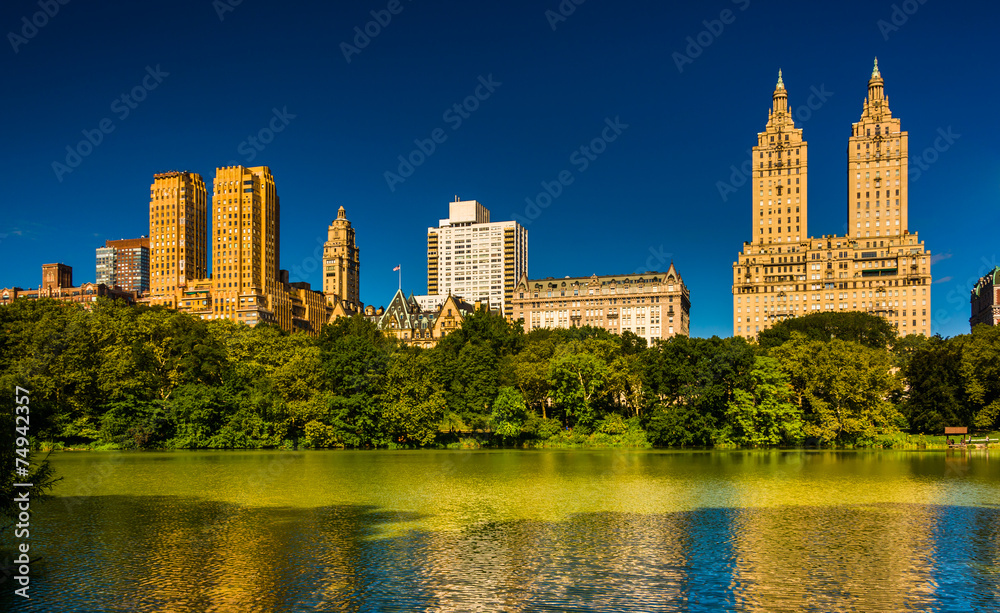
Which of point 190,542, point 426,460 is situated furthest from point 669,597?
point 426,460

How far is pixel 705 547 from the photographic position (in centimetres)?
3706

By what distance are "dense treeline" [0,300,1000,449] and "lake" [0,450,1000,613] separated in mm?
24745

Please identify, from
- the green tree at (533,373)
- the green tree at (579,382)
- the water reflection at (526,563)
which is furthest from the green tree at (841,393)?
the water reflection at (526,563)

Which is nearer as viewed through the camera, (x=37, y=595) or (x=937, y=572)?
(x=37, y=595)

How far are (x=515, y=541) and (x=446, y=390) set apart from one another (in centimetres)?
7106

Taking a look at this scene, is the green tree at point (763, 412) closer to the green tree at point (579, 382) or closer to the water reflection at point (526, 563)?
the green tree at point (579, 382)

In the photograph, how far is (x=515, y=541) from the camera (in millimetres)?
38469

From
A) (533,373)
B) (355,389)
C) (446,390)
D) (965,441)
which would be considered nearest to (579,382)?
(533,373)

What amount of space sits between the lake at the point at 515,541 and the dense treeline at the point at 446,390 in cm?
2474

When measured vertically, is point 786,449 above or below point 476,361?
below

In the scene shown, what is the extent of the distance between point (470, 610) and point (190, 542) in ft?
56.6

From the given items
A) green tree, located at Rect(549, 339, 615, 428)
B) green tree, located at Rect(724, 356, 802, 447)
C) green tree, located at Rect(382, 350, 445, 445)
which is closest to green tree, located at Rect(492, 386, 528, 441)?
green tree, located at Rect(549, 339, 615, 428)

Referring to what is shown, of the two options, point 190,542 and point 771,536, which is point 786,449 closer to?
point 771,536

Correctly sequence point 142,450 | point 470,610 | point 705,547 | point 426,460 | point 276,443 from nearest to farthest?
point 470,610 < point 705,547 < point 426,460 < point 142,450 < point 276,443
